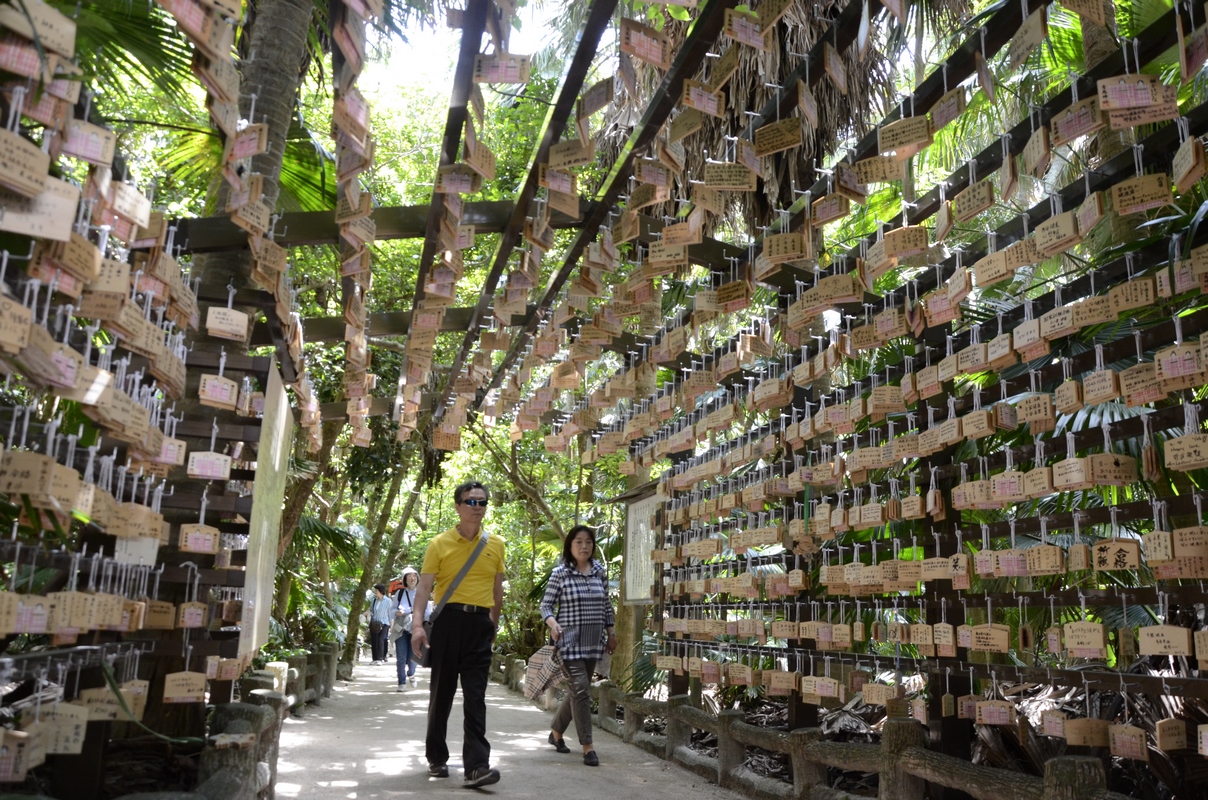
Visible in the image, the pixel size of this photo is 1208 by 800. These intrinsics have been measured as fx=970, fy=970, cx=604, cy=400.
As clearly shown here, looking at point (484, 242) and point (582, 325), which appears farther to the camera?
point (484, 242)

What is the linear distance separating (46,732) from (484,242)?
870 cm

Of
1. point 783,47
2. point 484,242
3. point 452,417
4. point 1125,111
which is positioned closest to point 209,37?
point 1125,111

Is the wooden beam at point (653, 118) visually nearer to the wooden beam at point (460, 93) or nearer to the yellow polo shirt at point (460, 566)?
the wooden beam at point (460, 93)

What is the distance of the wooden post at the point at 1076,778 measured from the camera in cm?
282

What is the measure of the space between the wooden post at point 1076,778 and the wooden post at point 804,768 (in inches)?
64.4

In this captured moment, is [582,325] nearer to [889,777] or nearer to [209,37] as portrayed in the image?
[889,777]

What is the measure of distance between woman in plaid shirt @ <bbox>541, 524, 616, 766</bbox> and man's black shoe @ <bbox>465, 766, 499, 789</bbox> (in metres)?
1.18

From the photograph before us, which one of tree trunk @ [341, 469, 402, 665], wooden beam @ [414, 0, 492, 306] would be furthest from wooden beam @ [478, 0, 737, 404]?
tree trunk @ [341, 469, 402, 665]

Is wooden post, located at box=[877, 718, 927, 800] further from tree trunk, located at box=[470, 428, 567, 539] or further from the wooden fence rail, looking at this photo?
tree trunk, located at box=[470, 428, 567, 539]

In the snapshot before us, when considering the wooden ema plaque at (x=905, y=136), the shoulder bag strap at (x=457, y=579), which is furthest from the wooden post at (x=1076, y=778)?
the shoulder bag strap at (x=457, y=579)

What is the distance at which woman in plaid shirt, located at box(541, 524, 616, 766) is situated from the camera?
597cm

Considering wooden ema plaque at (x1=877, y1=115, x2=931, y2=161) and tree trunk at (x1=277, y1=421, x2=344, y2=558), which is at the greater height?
wooden ema plaque at (x1=877, y1=115, x2=931, y2=161)

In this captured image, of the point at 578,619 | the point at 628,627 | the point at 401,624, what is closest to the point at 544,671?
the point at 578,619

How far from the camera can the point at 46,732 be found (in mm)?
2473
